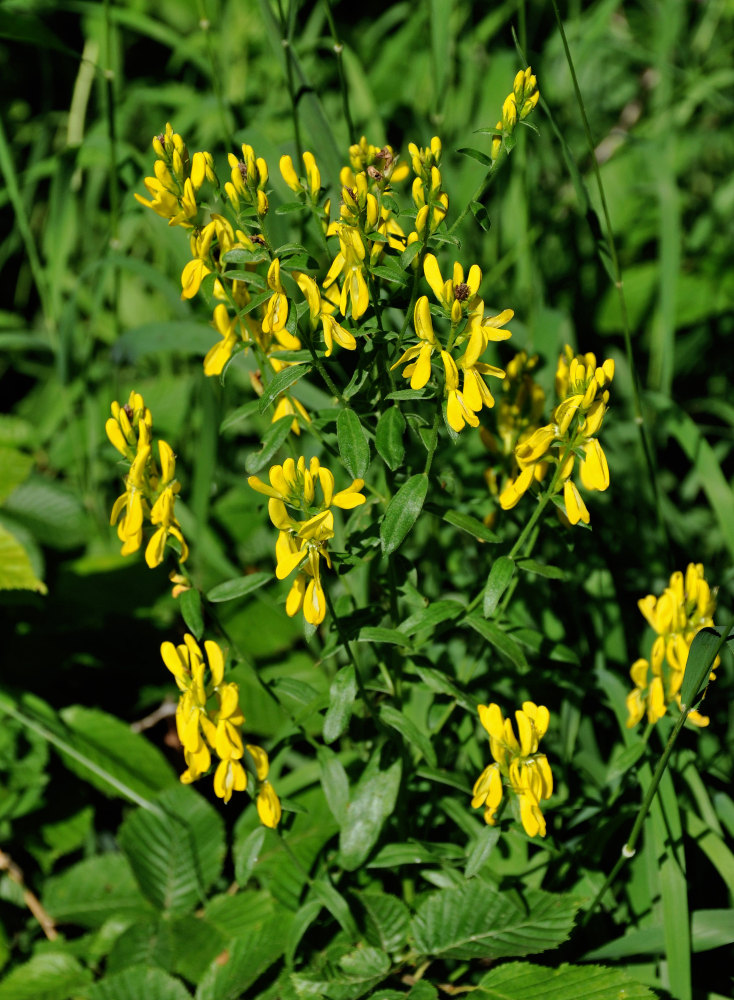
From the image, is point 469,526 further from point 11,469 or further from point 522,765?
point 11,469

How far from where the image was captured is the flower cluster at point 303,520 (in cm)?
104

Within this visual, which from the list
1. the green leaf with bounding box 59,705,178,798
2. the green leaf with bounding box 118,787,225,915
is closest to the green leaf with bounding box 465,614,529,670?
the green leaf with bounding box 118,787,225,915

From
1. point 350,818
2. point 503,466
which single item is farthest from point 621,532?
point 350,818

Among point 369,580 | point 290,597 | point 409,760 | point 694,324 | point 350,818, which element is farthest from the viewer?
point 694,324

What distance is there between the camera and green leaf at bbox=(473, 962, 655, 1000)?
129cm

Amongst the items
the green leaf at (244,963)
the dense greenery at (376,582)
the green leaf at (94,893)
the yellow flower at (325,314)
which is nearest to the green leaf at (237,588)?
the dense greenery at (376,582)

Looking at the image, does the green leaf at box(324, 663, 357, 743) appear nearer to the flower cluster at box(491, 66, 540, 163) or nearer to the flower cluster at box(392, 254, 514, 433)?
the flower cluster at box(392, 254, 514, 433)

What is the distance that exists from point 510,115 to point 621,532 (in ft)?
3.69

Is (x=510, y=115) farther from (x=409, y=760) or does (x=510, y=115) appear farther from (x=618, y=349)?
(x=618, y=349)

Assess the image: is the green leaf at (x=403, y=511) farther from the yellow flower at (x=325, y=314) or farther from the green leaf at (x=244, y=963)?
the green leaf at (x=244, y=963)

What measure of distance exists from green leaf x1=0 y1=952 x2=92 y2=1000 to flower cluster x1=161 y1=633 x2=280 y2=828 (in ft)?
2.01

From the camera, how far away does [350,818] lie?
1379 mm

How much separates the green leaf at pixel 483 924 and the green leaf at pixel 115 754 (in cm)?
66

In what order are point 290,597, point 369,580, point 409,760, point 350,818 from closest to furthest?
point 290,597 → point 350,818 → point 409,760 → point 369,580
